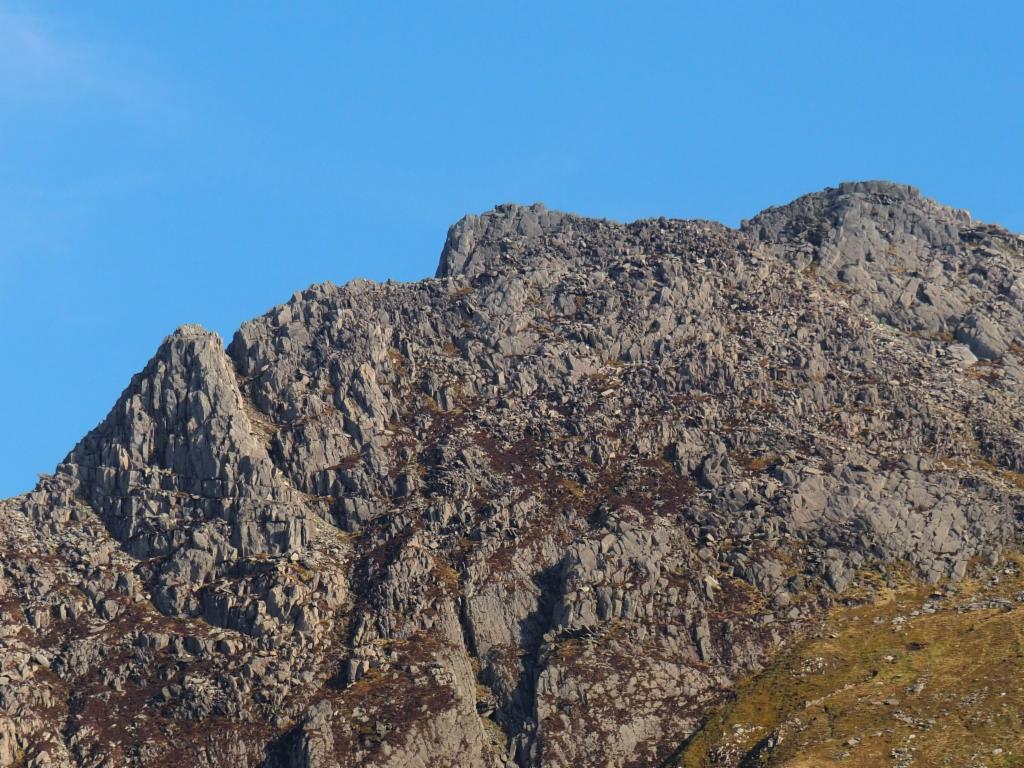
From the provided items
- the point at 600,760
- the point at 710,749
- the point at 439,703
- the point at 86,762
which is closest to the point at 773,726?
the point at 710,749

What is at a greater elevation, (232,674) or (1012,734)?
(232,674)

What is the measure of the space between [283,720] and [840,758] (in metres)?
64.6

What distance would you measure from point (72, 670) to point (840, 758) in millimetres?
91841

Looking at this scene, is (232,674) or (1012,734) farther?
(232,674)

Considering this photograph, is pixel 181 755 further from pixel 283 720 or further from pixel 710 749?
pixel 710 749

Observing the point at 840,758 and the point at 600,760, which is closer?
the point at 840,758

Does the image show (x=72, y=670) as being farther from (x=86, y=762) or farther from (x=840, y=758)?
(x=840, y=758)

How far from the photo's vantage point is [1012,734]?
179m

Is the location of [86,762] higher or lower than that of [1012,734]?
higher

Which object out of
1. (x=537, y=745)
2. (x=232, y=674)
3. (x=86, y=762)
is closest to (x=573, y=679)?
(x=537, y=745)

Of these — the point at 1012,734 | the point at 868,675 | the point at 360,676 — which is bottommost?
the point at 1012,734

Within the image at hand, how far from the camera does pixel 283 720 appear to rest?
19350 cm

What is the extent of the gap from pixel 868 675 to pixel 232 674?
251ft

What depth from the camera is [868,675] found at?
196m
